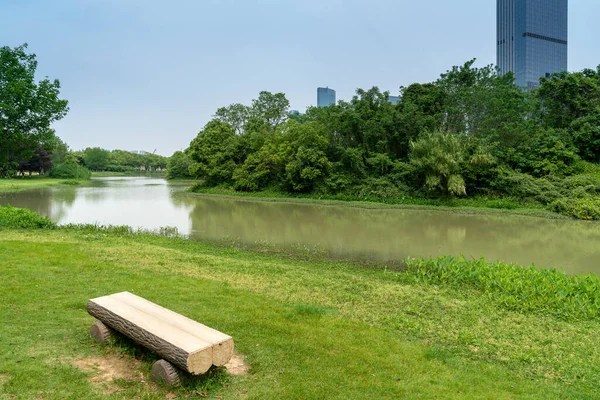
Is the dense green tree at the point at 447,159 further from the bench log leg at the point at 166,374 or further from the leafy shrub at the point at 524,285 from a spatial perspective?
the bench log leg at the point at 166,374

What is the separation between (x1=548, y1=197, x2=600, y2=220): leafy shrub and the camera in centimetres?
1830

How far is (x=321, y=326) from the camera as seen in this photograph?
14.6ft

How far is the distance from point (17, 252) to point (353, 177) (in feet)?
74.4

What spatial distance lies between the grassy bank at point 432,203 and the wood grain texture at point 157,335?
20862 millimetres

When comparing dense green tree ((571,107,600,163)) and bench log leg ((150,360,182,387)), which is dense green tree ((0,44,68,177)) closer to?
bench log leg ((150,360,182,387))

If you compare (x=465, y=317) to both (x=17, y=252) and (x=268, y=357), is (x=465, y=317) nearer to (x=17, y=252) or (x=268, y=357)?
(x=268, y=357)

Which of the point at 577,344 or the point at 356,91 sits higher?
the point at 356,91

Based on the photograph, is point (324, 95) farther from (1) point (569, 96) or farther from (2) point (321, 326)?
(2) point (321, 326)

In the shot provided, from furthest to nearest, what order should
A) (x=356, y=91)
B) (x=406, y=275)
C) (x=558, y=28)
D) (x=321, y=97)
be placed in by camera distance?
(x=321, y=97) < (x=558, y=28) < (x=356, y=91) < (x=406, y=275)

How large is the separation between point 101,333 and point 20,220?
Answer: 10.4 m

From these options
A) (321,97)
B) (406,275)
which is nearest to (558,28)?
(321,97)

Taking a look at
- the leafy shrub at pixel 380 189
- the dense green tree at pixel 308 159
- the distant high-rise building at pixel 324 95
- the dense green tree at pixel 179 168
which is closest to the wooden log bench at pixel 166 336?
the leafy shrub at pixel 380 189

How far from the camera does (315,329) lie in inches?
171

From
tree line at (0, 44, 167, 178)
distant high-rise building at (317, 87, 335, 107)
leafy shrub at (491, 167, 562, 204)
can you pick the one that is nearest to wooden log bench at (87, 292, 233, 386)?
tree line at (0, 44, 167, 178)
